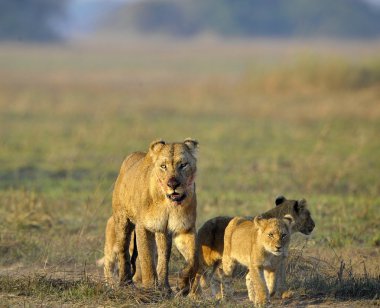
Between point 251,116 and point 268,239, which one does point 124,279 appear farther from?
point 251,116

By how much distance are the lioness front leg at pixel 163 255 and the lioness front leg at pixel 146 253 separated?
66mm

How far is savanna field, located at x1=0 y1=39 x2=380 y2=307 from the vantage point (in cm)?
764

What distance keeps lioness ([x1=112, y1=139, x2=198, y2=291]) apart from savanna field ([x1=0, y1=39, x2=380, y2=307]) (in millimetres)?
319

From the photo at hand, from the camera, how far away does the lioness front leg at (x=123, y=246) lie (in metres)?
7.70

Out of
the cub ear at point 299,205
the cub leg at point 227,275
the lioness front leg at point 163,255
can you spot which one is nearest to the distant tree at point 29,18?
the cub ear at point 299,205

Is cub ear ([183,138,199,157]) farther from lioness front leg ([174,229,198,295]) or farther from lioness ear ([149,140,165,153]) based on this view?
lioness front leg ([174,229,198,295])

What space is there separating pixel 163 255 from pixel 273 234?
89 cm

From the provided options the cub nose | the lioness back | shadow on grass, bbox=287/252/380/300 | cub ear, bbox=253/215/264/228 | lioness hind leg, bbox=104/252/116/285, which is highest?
the cub nose

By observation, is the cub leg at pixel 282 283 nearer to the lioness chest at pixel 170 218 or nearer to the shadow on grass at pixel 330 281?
the shadow on grass at pixel 330 281

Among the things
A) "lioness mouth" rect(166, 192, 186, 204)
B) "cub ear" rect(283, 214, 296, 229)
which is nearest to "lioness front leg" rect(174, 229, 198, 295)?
"lioness mouth" rect(166, 192, 186, 204)

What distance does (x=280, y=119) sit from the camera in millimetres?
23875

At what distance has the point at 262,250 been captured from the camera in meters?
6.98

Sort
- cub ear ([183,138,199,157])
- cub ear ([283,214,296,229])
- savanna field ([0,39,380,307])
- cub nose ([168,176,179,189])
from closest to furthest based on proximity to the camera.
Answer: cub nose ([168,176,179,189]) < cub ear ([283,214,296,229]) < cub ear ([183,138,199,157]) < savanna field ([0,39,380,307])

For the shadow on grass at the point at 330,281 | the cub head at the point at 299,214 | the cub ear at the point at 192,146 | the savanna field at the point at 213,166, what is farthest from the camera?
the cub head at the point at 299,214
